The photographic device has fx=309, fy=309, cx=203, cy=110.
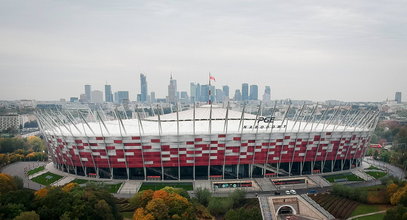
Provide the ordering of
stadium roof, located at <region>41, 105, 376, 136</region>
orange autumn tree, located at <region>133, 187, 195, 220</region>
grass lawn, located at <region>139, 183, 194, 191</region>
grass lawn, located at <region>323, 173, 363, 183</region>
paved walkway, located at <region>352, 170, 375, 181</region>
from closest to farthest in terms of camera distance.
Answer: orange autumn tree, located at <region>133, 187, 195, 220</region>
grass lawn, located at <region>139, 183, 194, 191</region>
stadium roof, located at <region>41, 105, 376, 136</region>
grass lawn, located at <region>323, 173, 363, 183</region>
paved walkway, located at <region>352, 170, 375, 181</region>

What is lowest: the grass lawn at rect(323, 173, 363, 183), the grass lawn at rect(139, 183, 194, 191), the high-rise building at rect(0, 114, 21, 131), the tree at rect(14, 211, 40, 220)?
the grass lawn at rect(323, 173, 363, 183)

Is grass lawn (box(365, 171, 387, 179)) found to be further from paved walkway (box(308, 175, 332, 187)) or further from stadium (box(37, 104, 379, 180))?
paved walkway (box(308, 175, 332, 187))

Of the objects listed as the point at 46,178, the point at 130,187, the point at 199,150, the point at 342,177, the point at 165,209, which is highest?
the point at 199,150

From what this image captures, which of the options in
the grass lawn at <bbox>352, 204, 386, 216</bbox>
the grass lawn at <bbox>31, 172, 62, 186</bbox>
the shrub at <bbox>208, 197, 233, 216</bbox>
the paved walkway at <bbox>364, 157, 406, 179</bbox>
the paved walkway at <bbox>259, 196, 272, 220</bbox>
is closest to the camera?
the shrub at <bbox>208, 197, 233, 216</bbox>

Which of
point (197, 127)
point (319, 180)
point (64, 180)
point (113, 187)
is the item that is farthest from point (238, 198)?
point (64, 180)

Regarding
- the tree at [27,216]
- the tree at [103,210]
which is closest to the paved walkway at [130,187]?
the tree at [103,210]

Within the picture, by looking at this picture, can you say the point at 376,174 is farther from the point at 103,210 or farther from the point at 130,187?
the point at 103,210

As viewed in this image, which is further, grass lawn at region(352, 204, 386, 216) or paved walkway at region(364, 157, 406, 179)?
paved walkway at region(364, 157, 406, 179)

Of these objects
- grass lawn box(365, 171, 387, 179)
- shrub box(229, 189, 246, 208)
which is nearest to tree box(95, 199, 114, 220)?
shrub box(229, 189, 246, 208)
